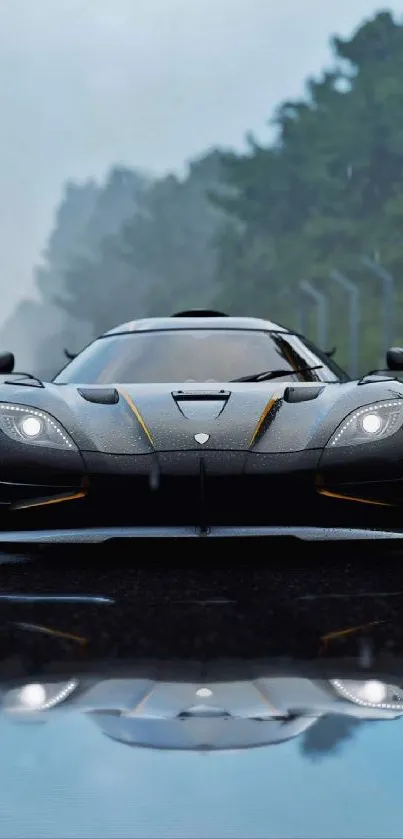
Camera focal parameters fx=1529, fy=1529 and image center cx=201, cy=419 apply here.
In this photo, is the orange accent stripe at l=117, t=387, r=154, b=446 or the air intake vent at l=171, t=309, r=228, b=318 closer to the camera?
the orange accent stripe at l=117, t=387, r=154, b=446

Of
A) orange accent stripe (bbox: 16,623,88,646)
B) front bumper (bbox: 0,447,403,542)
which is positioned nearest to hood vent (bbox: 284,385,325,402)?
front bumper (bbox: 0,447,403,542)

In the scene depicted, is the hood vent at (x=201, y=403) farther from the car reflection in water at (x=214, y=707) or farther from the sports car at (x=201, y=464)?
the car reflection in water at (x=214, y=707)

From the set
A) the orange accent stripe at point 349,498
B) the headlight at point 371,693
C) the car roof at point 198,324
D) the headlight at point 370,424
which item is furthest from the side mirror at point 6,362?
the headlight at point 371,693

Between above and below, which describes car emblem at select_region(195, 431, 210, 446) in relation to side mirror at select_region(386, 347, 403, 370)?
Answer: below

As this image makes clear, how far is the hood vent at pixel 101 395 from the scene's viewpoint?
6.64 meters

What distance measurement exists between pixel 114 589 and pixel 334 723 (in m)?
2.16

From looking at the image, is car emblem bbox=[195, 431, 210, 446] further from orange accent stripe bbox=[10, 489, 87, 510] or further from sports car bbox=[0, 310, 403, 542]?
orange accent stripe bbox=[10, 489, 87, 510]

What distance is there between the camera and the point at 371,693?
4059 millimetres

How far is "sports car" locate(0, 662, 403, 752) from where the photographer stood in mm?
3633

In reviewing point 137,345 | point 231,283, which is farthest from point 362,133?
point 137,345

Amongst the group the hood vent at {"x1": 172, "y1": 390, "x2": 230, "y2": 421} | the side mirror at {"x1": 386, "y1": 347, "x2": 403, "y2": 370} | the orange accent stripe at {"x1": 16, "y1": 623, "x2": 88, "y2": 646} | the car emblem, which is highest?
the side mirror at {"x1": 386, "y1": 347, "x2": 403, "y2": 370}

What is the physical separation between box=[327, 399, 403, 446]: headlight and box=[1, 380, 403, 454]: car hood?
0.04m

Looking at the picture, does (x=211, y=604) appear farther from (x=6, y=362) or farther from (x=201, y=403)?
(x=6, y=362)

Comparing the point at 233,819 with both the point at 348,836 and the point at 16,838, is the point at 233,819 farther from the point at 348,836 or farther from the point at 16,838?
the point at 16,838
